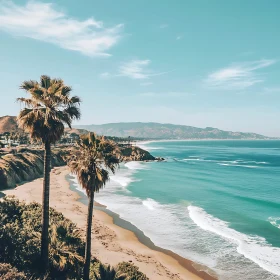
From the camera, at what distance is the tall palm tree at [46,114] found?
51.9 feet

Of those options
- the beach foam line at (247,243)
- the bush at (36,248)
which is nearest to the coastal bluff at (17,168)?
the beach foam line at (247,243)

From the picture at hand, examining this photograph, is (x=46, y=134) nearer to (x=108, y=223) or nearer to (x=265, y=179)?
(x=108, y=223)

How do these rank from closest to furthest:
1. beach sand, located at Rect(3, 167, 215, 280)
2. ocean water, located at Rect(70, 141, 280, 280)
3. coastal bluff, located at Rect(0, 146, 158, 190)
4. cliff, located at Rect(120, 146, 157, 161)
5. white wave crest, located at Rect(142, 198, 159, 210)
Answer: beach sand, located at Rect(3, 167, 215, 280) < ocean water, located at Rect(70, 141, 280, 280) < white wave crest, located at Rect(142, 198, 159, 210) < coastal bluff, located at Rect(0, 146, 158, 190) < cliff, located at Rect(120, 146, 157, 161)

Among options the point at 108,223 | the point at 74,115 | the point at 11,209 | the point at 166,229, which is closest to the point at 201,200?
the point at 166,229

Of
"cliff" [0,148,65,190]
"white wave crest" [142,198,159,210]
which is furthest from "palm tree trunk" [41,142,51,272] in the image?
"cliff" [0,148,65,190]

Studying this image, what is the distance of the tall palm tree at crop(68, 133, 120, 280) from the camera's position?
56.6ft

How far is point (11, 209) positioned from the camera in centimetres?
2506

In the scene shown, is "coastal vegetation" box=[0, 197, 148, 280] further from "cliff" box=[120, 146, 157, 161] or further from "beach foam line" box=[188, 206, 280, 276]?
"cliff" box=[120, 146, 157, 161]

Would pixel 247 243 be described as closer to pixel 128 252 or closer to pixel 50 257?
pixel 128 252

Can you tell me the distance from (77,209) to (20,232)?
23.8 metres

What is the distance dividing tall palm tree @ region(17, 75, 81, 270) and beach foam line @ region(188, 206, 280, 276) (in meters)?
20.5

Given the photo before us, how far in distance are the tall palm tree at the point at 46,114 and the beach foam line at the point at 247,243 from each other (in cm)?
2053

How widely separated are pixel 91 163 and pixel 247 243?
22.7m

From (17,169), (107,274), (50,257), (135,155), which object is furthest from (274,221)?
(135,155)
